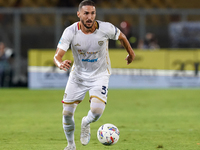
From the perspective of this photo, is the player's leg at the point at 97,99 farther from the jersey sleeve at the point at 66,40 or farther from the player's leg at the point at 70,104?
the jersey sleeve at the point at 66,40

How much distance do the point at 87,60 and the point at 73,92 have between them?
0.55 meters

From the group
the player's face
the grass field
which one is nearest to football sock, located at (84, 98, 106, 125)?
the grass field

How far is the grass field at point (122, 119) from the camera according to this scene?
7199 mm

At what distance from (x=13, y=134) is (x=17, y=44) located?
34.6 ft

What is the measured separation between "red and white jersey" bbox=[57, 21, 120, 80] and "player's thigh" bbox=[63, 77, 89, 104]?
150 millimetres

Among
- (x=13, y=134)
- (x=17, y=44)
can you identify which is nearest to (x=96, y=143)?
(x=13, y=134)

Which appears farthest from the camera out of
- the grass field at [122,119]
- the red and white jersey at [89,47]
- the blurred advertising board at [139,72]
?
the blurred advertising board at [139,72]

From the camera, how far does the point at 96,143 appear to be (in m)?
7.25

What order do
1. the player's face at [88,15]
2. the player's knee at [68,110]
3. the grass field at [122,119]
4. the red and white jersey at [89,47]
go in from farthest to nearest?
1. the grass field at [122,119]
2. the player's knee at [68,110]
3. the red and white jersey at [89,47]
4. the player's face at [88,15]

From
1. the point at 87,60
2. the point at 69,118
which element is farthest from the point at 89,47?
the point at 69,118

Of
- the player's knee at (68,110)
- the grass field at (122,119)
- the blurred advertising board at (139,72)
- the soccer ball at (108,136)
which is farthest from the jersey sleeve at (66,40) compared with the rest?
the blurred advertising board at (139,72)

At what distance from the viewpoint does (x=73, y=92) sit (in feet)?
21.3

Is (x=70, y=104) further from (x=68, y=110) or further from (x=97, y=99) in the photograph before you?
(x=97, y=99)

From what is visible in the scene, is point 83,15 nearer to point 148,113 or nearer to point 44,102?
point 148,113
